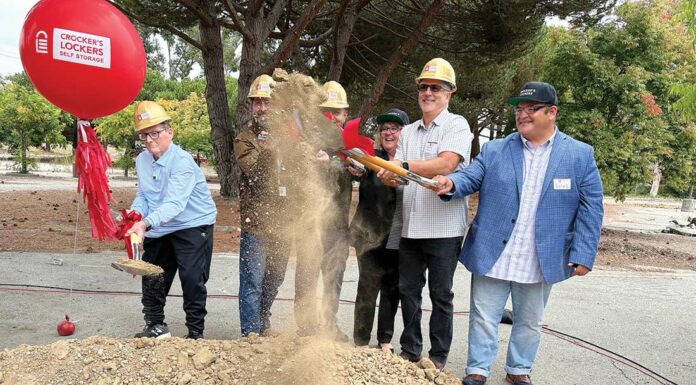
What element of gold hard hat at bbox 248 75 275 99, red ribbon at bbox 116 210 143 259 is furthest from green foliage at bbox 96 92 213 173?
gold hard hat at bbox 248 75 275 99

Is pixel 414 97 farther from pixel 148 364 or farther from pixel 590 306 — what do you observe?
pixel 148 364

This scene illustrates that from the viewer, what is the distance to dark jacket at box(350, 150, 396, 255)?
11.4 ft

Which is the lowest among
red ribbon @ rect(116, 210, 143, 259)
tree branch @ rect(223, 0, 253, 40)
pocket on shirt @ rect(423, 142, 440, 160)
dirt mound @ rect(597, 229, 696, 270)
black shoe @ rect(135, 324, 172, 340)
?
dirt mound @ rect(597, 229, 696, 270)

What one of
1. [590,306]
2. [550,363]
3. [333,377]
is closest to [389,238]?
[333,377]

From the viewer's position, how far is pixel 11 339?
140 inches

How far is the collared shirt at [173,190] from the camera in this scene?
11.1ft

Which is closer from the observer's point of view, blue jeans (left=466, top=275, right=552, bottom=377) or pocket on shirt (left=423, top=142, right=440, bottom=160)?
blue jeans (left=466, top=275, right=552, bottom=377)

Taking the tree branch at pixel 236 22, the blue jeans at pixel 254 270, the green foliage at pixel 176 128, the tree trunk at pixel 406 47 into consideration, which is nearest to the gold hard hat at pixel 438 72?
the blue jeans at pixel 254 270

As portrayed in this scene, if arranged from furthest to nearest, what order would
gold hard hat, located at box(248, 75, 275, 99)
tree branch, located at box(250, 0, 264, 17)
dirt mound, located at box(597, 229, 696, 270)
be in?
1. tree branch, located at box(250, 0, 264, 17)
2. dirt mound, located at box(597, 229, 696, 270)
3. gold hard hat, located at box(248, 75, 275, 99)

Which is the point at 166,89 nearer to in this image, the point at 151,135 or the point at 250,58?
the point at 250,58

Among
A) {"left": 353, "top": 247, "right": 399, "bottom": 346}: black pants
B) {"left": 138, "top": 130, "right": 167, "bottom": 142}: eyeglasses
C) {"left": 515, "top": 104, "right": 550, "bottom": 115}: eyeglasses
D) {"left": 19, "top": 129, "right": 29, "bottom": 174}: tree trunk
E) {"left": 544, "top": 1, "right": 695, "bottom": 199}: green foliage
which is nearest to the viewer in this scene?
{"left": 515, "top": 104, "right": 550, "bottom": 115}: eyeglasses

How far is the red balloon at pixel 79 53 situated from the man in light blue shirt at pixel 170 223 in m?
0.27

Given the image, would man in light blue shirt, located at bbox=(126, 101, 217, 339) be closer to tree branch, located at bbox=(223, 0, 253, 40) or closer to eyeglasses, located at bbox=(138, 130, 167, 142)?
eyeglasses, located at bbox=(138, 130, 167, 142)

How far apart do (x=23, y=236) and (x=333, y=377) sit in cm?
701
